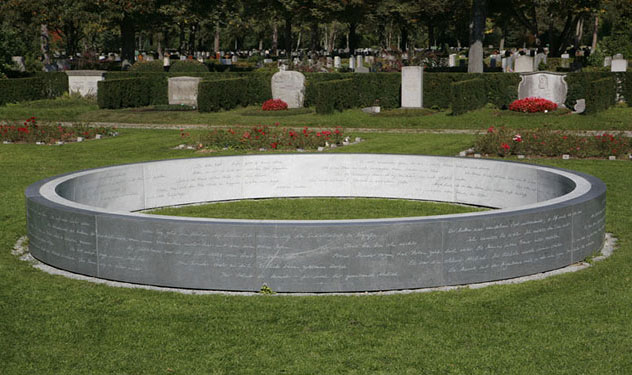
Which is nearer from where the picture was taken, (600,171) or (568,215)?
(568,215)

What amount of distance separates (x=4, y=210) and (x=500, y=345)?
10323mm

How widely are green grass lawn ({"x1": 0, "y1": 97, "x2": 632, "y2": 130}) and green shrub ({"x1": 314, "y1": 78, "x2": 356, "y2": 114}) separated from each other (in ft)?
1.37

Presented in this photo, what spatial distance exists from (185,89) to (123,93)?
265 cm

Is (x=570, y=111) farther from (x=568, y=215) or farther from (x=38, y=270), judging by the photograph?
(x=38, y=270)

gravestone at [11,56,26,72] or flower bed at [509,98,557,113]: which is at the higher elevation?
gravestone at [11,56,26,72]

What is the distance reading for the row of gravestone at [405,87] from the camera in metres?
32.6

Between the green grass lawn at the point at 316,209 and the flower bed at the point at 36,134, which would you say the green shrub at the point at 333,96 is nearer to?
the flower bed at the point at 36,134

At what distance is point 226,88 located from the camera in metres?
36.4

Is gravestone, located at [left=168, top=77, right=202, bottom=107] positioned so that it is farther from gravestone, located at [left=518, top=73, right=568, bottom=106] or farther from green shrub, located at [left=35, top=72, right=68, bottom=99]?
gravestone, located at [left=518, top=73, right=568, bottom=106]

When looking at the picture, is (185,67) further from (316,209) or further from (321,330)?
(321,330)

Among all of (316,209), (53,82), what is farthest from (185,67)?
(316,209)

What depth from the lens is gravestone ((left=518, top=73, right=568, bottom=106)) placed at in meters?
32.4

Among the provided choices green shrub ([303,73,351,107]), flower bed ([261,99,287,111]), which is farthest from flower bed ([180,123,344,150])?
green shrub ([303,73,351,107])

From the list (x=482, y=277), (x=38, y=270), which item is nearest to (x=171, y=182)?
(x=38, y=270)
